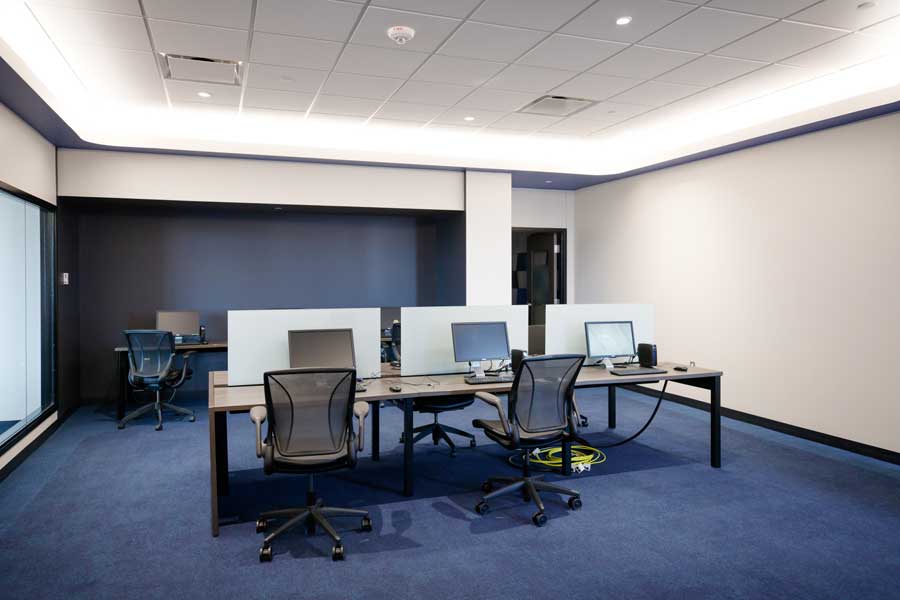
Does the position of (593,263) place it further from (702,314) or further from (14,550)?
(14,550)

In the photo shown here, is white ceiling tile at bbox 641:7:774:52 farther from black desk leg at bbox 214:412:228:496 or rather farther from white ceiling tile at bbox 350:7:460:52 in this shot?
black desk leg at bbox 214:412:228:496

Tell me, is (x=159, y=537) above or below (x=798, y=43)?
below

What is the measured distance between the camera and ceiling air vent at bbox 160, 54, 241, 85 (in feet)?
12.6

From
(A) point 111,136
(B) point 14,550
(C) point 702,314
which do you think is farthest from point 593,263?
(B) point 14,550

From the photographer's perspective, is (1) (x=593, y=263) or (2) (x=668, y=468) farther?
(1) (x=593, y=263)

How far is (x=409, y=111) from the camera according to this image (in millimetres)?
5090

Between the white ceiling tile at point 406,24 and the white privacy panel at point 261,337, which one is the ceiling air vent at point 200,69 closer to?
the white ceiling tile at point 406,24

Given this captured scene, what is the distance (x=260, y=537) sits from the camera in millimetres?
3062

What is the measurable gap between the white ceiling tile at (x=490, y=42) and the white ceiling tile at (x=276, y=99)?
59.0 inches

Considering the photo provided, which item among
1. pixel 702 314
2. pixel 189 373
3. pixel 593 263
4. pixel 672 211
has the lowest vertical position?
pixel 189 373

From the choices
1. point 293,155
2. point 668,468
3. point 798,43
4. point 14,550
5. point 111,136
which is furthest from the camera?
point 293,155

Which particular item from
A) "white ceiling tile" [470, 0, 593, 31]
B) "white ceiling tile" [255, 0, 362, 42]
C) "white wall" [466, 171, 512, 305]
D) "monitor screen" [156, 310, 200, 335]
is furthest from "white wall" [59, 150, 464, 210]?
"white ceiling tile" [470, 0, 593, 31]

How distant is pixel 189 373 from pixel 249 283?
1.35 metres

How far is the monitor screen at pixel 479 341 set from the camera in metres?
4.02
